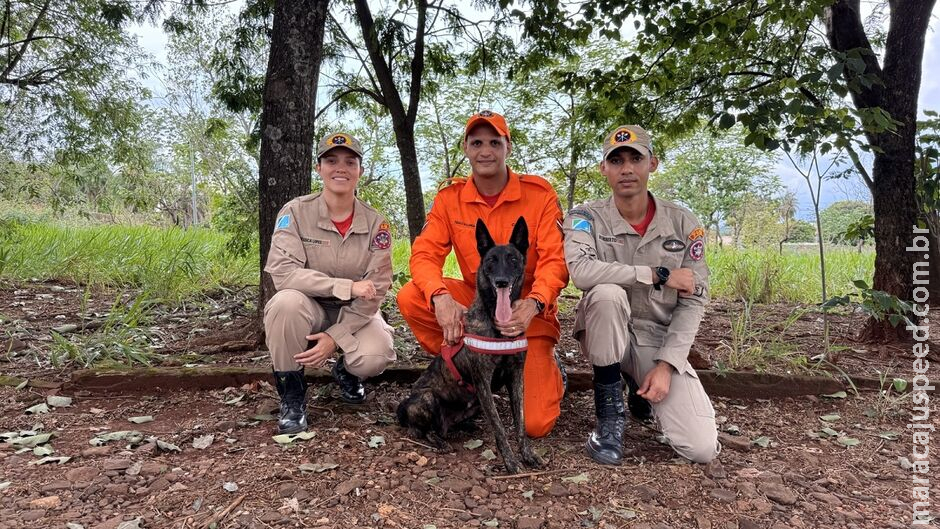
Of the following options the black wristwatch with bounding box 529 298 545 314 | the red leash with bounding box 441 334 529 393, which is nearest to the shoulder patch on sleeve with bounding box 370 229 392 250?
the red leash with bounding box 441 334 529 393

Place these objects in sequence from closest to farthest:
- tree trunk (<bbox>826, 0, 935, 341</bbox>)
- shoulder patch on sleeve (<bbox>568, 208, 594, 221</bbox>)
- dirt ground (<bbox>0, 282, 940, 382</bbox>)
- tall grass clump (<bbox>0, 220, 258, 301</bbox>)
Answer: shoulder patch on sleeve (<bbox>568, 208, 594, 221</bbox>)
dirt ground (<bbox>0, 282, 940, 382</bbox>)
tree trunk (<bbox>826, 0, 935, 341</bbox>)
tall grass clump (<bbox>0, 220, 258, 301</bbox>)

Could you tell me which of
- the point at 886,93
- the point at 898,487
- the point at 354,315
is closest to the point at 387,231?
the point at 354,315

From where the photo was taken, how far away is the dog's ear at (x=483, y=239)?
8.57 feet

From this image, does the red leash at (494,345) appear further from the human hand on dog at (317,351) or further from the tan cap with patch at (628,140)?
the tan cap with patch at (628,140)

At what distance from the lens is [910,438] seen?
9.78ft

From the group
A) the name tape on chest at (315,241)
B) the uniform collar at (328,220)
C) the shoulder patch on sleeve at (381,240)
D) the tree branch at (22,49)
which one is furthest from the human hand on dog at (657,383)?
the tree branch at (22,49)

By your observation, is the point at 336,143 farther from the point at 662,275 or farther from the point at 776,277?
the point at 776,277

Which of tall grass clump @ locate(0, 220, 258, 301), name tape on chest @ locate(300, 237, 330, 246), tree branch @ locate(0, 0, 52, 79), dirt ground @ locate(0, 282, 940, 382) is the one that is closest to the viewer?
name tape on chest @ locate(300, 237, 330, 246)

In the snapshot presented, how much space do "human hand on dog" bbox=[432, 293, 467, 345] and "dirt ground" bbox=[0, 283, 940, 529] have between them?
2.03ft

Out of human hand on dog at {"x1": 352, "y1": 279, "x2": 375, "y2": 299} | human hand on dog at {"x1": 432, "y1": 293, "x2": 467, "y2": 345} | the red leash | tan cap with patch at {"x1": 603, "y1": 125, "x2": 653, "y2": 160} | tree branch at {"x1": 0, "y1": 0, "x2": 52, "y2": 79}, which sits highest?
tree branch at {"x1": 0, "y1": 0, "x2": 52, "y2": 79}

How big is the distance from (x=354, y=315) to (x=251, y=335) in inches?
67.6

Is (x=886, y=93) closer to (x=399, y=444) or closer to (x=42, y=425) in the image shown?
(x=399, y=444)

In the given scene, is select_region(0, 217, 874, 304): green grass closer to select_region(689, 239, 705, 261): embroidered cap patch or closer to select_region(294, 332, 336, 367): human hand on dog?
select_region(294, 332, 336, 367): human hand on dog

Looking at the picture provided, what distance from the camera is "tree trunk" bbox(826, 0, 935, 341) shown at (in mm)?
4246
